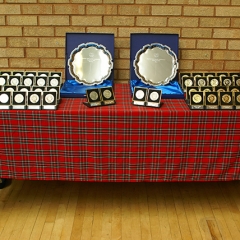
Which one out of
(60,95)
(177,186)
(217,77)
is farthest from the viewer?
(177,186)

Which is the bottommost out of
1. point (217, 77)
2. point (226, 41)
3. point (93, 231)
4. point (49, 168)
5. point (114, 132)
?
point (93, 231)

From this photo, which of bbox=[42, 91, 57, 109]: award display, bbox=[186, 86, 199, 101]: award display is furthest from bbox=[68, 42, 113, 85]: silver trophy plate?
bbox=[186, 86, 199, 101]: award display

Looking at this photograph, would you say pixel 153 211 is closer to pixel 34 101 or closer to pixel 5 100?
pixel 34 101

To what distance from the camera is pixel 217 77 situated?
240 cm

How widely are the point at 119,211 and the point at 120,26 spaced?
127cm

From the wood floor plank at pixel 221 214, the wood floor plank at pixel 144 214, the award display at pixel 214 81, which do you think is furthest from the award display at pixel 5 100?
the wood floor plank at pixel 221 214

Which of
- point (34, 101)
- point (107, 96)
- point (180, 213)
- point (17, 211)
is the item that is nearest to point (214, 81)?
point (107, 96)

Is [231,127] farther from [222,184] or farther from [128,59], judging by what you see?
[128,59]

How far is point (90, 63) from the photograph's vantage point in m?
2.52

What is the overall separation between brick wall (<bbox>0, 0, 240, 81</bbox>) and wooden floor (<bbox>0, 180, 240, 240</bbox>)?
0.87m

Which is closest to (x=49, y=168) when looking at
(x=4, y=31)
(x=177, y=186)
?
(x=177, y=186)

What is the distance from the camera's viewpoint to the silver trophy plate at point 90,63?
250 cm

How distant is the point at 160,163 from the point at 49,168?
2.04ft

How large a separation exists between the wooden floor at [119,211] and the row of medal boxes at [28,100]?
0.70m
